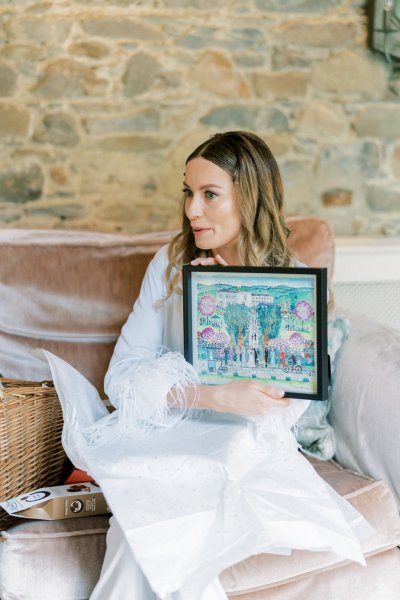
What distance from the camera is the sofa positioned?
1.43 metres

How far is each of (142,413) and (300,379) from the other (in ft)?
1.17

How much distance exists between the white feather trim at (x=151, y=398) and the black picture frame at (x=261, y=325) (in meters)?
0.04

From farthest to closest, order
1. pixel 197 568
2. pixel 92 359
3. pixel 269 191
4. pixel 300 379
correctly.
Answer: pixel 92 359 < pixel 269 191 < pixel 300 379 < pixel 197 568

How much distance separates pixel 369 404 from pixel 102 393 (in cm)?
73

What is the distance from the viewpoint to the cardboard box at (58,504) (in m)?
1.50

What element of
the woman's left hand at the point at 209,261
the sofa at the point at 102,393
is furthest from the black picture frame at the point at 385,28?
the woman's left hand at the point at 209,261

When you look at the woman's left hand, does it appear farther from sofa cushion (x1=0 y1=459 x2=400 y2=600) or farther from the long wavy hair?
sofa cushion (x1=0 y1=459 x2=400 y2=600)

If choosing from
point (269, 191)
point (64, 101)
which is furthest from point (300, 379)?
point (64, 101)

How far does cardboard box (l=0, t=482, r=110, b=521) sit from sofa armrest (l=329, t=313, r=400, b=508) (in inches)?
24.7

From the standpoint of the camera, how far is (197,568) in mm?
1278

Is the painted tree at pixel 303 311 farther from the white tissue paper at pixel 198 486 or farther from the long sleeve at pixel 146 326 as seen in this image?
the long sleeve at pixel 146 326

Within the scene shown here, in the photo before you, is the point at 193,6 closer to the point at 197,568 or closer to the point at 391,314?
the point at 391,314

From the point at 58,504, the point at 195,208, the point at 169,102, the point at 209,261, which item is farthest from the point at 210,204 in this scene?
the point at 169,102

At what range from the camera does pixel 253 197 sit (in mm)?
1707
